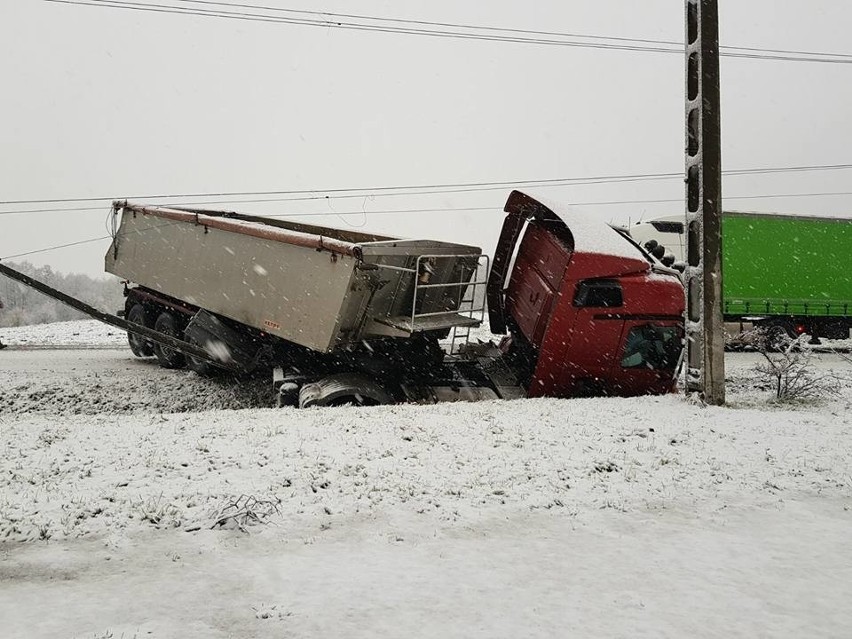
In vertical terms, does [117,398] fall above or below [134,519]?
below

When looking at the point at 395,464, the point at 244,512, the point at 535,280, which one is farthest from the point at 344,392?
the point at 244,512

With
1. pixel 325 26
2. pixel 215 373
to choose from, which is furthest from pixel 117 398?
pixel 325 26

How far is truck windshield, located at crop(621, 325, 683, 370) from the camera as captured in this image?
8.71 metres

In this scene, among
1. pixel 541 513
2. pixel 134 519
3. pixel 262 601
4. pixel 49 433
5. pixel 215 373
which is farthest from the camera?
pixel 215 373

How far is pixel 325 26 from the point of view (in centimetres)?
1795

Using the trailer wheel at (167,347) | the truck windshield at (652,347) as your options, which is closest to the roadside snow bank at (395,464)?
the truck windshield at (652,347)

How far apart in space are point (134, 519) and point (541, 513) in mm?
2829

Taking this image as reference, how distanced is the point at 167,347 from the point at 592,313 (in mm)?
7860

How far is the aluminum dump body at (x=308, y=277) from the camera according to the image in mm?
8117

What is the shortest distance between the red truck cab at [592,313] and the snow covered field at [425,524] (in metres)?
1.21

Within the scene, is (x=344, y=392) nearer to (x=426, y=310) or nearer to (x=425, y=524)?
(x=426, y=310)

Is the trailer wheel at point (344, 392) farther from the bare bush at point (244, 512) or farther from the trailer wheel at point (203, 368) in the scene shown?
the bare bush at point (244, 512)

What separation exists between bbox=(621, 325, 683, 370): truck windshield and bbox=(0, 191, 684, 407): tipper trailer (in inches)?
0.7

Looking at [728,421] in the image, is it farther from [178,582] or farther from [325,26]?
[325,26]
